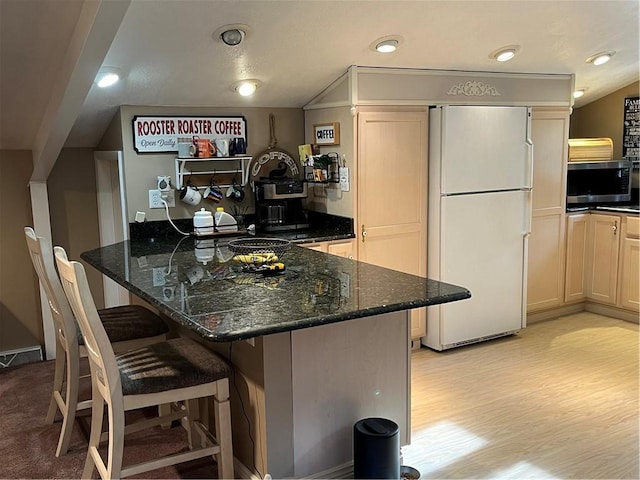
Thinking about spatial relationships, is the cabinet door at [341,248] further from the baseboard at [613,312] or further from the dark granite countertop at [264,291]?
the baseboard at [613,312]

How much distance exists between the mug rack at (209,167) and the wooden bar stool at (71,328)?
115 centimetres

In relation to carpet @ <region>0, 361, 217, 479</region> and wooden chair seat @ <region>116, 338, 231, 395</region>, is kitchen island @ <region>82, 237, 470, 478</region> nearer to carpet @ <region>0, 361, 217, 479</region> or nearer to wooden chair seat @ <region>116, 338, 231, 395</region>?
wooden chair seat @ <region>116, 338, 231, 395</region>

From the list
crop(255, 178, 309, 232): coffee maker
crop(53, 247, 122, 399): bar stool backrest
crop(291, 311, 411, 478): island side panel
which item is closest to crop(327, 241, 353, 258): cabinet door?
crop(255, 178, 309, 232): coffee maker

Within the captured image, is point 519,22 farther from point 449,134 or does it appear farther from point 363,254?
point 363,254

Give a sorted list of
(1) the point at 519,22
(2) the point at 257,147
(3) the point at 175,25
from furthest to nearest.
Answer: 1. (2) the point at 257,147
2. (1) the point at 519,22
3. (3) the point at 175,25

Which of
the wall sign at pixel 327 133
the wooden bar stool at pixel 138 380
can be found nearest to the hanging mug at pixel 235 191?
the wall sign at pixel 327 133

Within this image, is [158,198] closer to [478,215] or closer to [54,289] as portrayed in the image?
[54,289]

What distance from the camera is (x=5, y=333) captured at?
4.00 m

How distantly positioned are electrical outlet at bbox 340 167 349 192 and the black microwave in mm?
2037

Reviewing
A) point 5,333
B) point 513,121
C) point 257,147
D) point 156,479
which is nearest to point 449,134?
point 513,121

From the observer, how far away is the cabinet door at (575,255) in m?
4.90

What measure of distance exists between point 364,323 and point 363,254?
1.60m

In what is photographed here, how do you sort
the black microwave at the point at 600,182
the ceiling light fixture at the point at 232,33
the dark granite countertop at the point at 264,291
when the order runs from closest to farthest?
the dark granite countertop at the point at 264,291 < the ceiling light fixture at the point at 232,33 < the black microwave at the point at 600,182

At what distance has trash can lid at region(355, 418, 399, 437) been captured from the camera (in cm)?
220
